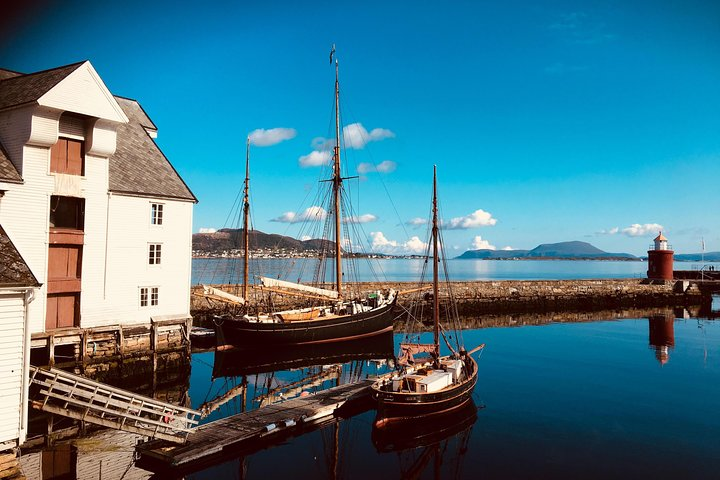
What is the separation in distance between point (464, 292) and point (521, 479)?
55658 millimetres

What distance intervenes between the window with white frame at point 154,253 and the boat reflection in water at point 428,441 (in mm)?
18226

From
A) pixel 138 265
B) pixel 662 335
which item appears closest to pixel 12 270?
pixel 138 265

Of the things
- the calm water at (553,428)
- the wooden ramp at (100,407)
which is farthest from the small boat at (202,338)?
the wooden ramp at (100,407)

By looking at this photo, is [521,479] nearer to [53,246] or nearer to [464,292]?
[53,246]

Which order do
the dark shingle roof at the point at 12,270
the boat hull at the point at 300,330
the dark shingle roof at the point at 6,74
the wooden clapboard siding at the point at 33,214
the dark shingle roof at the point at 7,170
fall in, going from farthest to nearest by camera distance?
the boat hull at the point at 300,330
the dark shingle roof at the point at 6,74
the wooden clapboard siding at the point at 33,214
the dark shingle roof at the point at 7,170
the dark shingle roof at the point at 12,270

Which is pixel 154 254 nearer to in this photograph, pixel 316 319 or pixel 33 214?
pixel 33 214

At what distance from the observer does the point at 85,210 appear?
1080 inches

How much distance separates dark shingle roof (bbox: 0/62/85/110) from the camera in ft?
80.2

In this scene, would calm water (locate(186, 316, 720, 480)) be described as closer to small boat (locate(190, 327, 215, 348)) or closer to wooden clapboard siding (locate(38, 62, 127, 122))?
small boat (locate(190, 327, 215, 348))

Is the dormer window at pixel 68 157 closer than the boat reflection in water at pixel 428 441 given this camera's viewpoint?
No

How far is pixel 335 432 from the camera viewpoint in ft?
69.7

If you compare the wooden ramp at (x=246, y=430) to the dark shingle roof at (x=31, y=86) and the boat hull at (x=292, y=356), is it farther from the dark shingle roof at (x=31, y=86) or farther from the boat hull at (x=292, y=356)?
the dark shingle roof at (x=31, y=86)

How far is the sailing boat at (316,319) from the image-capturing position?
39.2 metres

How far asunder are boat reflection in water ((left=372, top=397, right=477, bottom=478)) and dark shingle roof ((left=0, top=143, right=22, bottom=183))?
71.3ft
